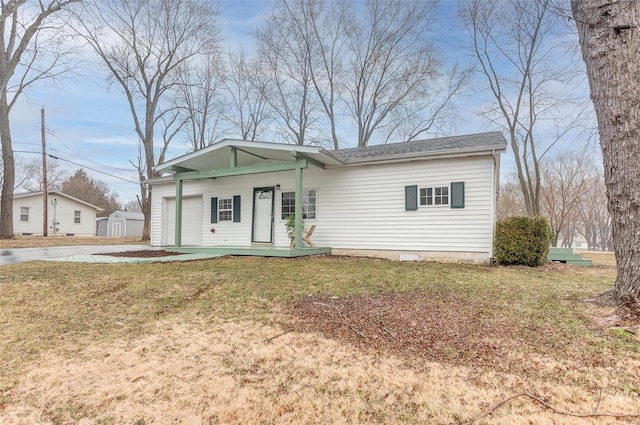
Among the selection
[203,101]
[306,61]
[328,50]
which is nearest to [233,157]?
[306,61]

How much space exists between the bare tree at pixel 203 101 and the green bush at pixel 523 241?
19723 mm

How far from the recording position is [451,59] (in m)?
19.0

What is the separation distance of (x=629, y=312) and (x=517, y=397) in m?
2.12

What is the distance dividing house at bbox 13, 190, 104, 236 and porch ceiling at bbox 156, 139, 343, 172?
72.0 ft

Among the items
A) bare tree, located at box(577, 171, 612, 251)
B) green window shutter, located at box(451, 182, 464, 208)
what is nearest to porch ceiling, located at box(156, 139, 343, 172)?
green window shutter, located at box(451, 182, 464, 208)

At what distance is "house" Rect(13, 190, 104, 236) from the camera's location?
81.1ft

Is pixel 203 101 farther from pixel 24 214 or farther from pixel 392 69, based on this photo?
pixel 24 214

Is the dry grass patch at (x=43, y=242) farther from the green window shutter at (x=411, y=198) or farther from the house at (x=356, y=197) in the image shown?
the green window shutter at (x=411, y=198)

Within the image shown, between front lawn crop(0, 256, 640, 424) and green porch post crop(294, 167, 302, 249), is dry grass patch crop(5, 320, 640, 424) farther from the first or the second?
green porch post crop(294, 167, 302, 249)

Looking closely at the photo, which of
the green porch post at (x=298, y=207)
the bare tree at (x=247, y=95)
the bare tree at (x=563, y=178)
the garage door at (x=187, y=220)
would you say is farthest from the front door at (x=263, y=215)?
the bare tree at (x=563, y=178)

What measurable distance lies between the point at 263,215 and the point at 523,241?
7.32 meters

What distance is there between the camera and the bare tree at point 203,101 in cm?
2153

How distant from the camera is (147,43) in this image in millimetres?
17844

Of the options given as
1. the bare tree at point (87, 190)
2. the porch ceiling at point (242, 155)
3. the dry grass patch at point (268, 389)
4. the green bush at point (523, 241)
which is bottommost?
the dry grass patch at point (268, 389)
